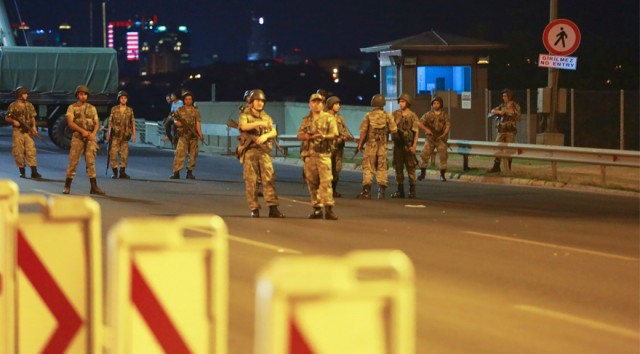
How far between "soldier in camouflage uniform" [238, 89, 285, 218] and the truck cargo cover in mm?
23651

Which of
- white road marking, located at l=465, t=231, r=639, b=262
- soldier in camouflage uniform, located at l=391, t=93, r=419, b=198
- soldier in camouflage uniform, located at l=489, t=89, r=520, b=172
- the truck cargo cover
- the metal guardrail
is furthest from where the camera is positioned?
the truck cargo cover

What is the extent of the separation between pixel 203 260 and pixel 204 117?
3909 centimetres

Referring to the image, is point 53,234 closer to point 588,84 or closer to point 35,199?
point 35,199

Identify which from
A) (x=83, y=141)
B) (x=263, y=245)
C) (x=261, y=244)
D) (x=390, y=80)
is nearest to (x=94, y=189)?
(x=83, y=141)

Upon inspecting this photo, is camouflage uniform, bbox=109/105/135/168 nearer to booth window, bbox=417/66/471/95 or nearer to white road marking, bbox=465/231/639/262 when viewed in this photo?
booth window, bbox=417/66/471/95

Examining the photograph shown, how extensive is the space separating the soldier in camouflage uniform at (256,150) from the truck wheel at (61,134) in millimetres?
22097

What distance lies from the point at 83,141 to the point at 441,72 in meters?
16.2

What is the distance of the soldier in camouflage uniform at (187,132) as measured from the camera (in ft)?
83.3

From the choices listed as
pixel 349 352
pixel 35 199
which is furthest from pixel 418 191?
pixel 349 352

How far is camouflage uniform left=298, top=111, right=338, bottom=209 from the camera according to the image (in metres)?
16.9

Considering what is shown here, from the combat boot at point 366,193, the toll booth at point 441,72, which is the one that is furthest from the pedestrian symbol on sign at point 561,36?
the toll booth at point 441,72

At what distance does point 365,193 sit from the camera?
20531mm

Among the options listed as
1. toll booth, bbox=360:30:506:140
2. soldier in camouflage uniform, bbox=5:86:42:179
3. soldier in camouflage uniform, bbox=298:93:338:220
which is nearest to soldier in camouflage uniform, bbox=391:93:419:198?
soldier in camouflage uniform, bbox=298:93:338:220

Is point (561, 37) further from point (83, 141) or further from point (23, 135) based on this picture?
point (23, 135)
